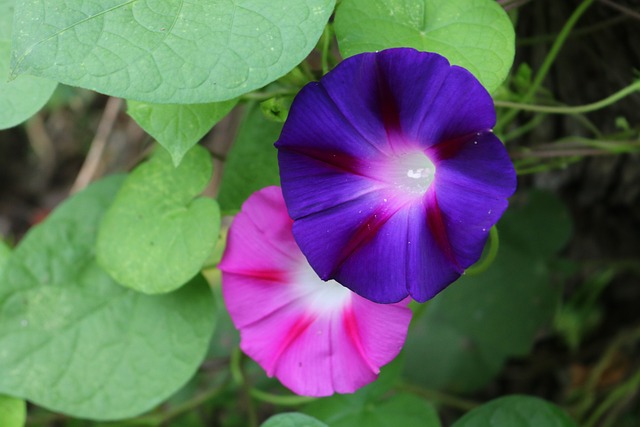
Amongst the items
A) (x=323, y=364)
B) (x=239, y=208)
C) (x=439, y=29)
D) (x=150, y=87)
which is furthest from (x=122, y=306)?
(x=439, y=29)

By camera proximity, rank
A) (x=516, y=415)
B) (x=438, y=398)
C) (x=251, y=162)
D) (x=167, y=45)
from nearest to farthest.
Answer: (x=167, y=45) → (x=516, y=415) → (x=251, y=162) → (x=438, y=398)

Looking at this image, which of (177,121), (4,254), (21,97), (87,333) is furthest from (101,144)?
(177,121)

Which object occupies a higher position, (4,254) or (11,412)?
(4,254)

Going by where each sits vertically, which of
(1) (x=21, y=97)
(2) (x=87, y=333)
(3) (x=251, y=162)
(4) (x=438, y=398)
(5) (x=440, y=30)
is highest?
(5) (x=440, y=30)

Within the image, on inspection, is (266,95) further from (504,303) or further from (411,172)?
(504,303)

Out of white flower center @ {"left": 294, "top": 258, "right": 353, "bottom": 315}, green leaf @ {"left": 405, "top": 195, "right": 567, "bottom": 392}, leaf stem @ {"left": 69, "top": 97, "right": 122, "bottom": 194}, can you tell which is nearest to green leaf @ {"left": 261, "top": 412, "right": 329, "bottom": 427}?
white flower center @ {"left": 294, "top": 258, "right": 353, "bottom": 315}

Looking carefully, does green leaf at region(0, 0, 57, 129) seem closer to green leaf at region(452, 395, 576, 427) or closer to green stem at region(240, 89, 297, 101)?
green stem at region(240, 89, 297, 101)
